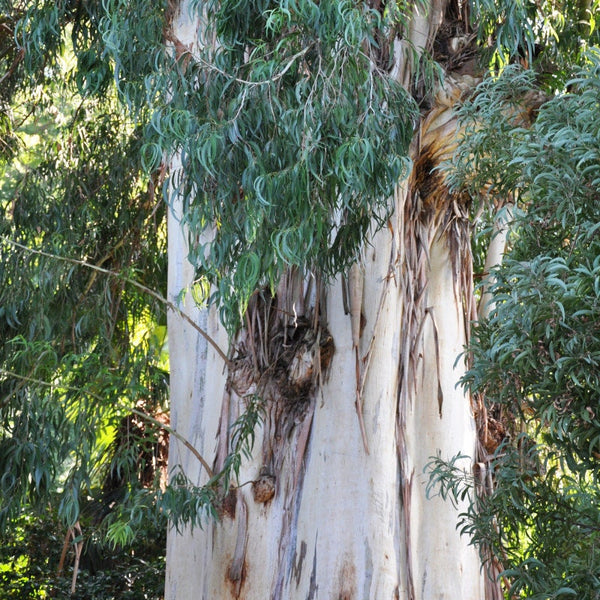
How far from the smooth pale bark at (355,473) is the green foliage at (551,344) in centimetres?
121

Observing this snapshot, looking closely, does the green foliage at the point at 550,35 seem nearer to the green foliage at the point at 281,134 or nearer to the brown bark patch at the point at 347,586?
the green foliage at the point at 281,134

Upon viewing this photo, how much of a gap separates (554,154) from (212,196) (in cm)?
149

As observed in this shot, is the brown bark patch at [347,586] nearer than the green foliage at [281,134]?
No

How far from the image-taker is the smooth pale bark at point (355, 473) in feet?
13.5

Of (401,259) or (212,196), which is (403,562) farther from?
(212,196)

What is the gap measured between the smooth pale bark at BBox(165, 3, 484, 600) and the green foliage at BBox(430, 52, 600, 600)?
121 cm

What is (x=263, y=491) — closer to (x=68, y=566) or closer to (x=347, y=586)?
(x=347, y=586)

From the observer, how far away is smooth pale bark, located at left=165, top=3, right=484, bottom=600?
412 cm

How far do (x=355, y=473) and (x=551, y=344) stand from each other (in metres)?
1.93

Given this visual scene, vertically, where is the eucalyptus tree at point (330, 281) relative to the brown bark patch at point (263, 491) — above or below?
above

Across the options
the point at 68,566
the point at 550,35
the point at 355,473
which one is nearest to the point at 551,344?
the point at 355,473

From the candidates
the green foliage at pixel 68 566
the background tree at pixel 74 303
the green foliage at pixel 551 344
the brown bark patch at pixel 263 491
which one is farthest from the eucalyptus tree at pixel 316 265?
the green foliage at pixel 68 566

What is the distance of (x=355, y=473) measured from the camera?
4.16 meters

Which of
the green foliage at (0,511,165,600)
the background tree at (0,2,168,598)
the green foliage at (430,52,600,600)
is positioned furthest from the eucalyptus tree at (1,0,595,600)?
the green foliage at (0,511,165,600)
